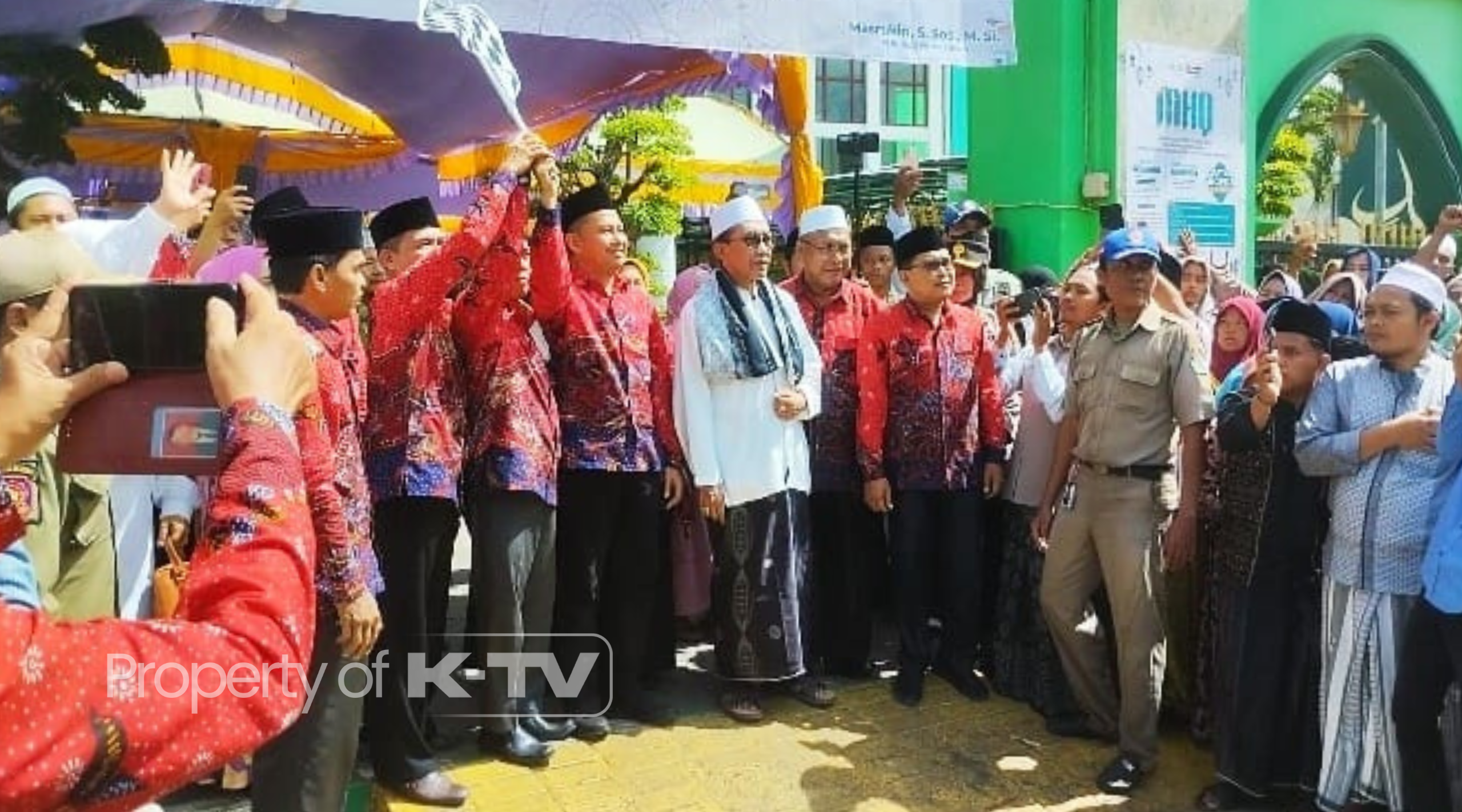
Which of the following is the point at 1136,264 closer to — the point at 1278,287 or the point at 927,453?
the point at 927,453

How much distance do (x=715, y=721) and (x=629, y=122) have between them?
14944 mm

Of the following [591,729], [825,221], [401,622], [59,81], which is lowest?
[591,729]

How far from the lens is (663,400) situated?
4305 millimetres

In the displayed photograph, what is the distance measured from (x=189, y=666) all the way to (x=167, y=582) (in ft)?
9.06

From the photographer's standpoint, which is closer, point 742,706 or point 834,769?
point 834,769

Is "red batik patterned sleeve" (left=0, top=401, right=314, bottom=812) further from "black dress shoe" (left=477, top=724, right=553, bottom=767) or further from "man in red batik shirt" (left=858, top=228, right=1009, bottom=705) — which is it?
"man in red batik shirt" (left=858, top=228, right=1009, bottom=705)

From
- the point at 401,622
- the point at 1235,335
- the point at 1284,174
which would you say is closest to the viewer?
the point at 401,622

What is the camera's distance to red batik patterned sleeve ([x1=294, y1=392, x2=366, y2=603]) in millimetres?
2469

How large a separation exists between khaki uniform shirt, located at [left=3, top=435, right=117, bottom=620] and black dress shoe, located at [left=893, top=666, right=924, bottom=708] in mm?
2709

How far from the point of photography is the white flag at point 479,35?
3.43 m

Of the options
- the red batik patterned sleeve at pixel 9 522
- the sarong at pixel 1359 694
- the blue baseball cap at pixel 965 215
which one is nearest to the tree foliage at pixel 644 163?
the blue baseball cap at pixel 965 215

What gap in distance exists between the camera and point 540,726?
12.8 ft

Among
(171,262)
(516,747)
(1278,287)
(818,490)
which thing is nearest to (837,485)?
(818,490)

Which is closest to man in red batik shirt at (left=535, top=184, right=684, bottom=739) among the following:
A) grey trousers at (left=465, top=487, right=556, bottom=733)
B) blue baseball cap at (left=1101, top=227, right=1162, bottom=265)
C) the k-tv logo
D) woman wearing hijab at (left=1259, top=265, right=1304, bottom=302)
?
grey trousers at (left=465, top=487, right=556, bottom=733)
